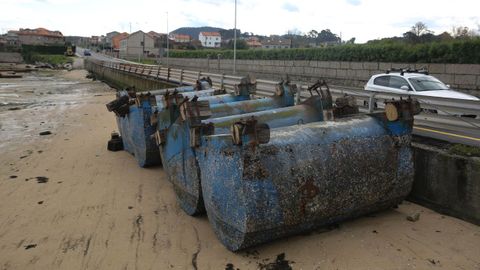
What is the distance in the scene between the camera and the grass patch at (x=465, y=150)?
219 inches

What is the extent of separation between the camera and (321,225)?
16.9 feet

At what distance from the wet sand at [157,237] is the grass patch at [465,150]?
0.88m

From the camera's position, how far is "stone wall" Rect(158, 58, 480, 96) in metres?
19.8

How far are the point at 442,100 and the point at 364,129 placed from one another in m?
2.14

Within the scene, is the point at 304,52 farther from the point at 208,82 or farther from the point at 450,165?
the point at 450,165

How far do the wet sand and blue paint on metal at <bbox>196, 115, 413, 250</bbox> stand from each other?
0.23 metres

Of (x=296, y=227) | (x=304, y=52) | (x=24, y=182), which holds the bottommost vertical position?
(x=24, y=182)

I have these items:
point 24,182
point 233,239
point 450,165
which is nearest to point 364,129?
point 450,165

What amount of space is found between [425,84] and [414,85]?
37cm

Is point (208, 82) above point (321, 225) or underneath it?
above

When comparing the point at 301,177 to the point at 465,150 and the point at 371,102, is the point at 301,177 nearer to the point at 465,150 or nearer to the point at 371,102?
the point at 465,150

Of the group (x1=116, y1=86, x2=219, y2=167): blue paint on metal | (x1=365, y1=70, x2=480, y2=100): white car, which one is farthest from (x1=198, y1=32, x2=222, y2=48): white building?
(x1=116, y1=86, x2=219, y2=167): blue paint on metal

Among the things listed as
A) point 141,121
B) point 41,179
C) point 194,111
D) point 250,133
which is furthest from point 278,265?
point 41,179

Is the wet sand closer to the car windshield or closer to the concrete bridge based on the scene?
the concrete bridge
